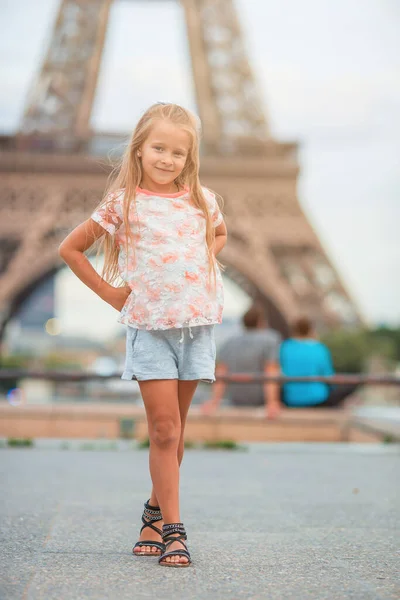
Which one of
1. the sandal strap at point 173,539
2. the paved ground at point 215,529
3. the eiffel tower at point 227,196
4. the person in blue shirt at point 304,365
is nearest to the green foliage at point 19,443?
the paved ground at point 215,529

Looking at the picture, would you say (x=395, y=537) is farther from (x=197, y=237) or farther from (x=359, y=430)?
(x=359, y=430)

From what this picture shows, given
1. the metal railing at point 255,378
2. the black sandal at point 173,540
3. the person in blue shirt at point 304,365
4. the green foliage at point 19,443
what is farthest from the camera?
the person in blue shirt at point 304,365

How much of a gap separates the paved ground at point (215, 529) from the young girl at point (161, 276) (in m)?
0.26

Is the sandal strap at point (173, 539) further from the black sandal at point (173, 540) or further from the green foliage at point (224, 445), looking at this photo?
the green foliage at point (224, 445)

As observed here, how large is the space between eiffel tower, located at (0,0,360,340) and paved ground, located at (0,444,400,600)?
62.6 feet

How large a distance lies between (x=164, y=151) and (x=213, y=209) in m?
0.26

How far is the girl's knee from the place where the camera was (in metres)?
2.90

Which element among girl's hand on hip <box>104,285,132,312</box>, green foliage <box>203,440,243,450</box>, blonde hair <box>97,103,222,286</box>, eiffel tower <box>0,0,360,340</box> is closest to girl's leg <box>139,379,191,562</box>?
girl's hand on hip <box>104,285,132,312</box>

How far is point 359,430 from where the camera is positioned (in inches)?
312

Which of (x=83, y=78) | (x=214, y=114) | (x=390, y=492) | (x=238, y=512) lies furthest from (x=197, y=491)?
(x=83, y=78)

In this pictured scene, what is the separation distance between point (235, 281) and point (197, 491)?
86.6 ft

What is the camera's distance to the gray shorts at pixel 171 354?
2893 mm

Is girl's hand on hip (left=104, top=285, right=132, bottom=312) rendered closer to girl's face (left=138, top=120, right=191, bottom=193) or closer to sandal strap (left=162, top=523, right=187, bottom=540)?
girl's face (left=138, top=120, right=191, bottom=193)

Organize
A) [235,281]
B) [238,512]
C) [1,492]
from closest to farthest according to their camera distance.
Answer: [238,512], [1,492], [235,281]
